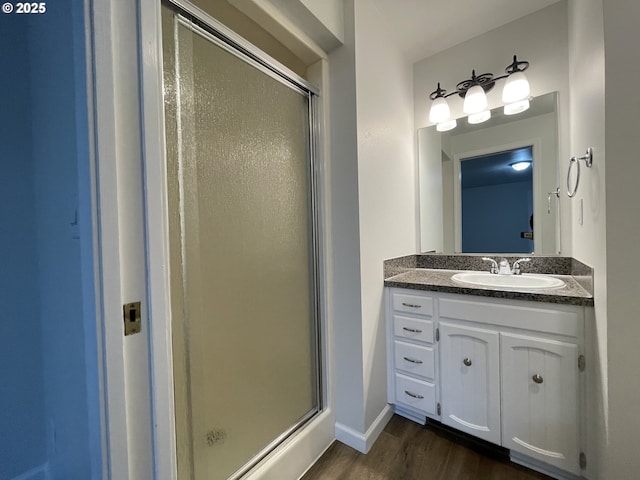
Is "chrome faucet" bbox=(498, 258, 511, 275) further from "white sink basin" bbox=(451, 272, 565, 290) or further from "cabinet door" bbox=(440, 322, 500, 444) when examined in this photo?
"cabinet door" bbox=(440, 322, 500, 444)

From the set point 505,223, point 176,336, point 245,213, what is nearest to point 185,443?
point 176,336

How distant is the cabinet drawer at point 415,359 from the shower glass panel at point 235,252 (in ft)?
1.80

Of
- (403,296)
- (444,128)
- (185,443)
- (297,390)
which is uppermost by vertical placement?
(444,128)

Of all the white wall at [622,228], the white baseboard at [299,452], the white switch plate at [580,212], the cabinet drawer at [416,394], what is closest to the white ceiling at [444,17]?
the white wall at [622,228]

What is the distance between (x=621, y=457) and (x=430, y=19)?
229 centimetres

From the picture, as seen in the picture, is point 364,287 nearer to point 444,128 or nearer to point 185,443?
point 185,443

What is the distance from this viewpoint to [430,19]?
5.44 feet

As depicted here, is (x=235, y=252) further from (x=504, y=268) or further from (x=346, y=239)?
(x=504, y=268)

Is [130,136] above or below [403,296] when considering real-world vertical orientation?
above

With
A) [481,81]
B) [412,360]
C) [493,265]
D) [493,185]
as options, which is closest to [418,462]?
[412,360]

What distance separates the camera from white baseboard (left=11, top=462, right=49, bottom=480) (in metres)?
0.98

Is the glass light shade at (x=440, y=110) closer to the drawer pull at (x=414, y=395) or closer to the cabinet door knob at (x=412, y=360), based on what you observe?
the cabinet door knob at (x=412, y=360)

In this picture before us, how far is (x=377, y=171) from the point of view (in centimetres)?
160

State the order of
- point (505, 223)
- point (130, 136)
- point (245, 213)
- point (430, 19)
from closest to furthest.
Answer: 1. point (130, 136)
2. point (245, 213)
3. point (430, 19)
4. point (505, 223)
